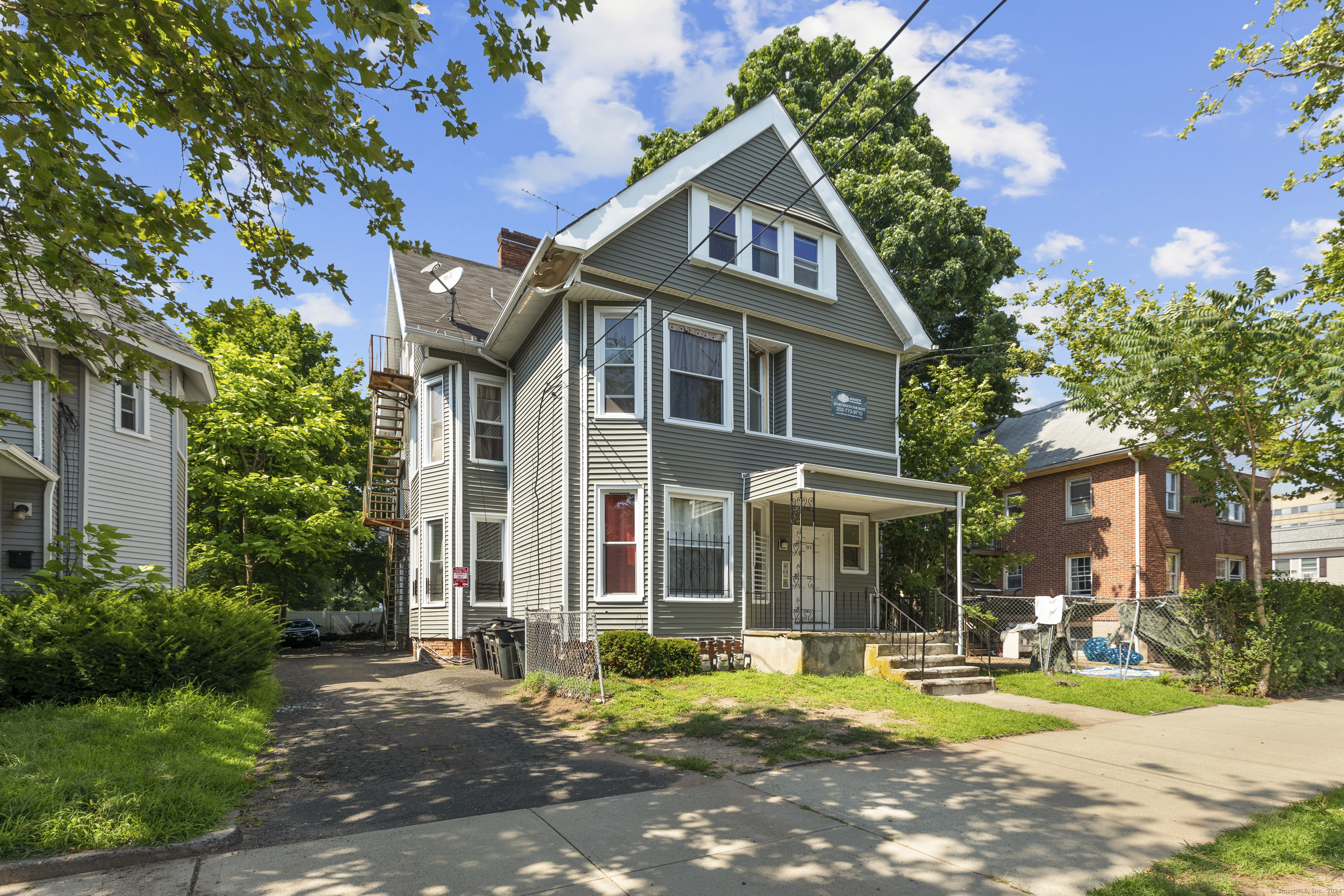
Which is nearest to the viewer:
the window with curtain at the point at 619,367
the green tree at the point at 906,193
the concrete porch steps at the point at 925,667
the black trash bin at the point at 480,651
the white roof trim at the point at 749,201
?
the concrete porch steps at the point at 925,667

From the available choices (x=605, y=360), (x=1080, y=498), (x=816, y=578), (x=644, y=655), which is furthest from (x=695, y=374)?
(x=1080, y=498)

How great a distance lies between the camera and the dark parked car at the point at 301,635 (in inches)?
1156

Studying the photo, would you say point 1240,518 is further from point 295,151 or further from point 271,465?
point 271,465

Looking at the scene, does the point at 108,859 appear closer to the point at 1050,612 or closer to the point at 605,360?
the point at 605,360

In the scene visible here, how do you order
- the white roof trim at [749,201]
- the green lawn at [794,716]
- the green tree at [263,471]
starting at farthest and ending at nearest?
the green tree at [263,471]
the white roof trim at [749,201]
the green lawn at [794,716]

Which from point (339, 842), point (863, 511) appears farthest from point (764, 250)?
point (339, 842)

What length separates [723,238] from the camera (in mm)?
15172

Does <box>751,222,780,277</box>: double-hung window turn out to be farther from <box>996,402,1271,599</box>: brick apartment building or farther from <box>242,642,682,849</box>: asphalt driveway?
<box>996,402,1271,599</box>: brick apartment building

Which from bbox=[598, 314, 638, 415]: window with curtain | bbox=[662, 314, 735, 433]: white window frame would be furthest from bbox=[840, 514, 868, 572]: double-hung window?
bbox=[598, 314, 638, 415]: window with curtain

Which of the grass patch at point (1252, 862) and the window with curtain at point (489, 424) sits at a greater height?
the window with curtain at point (489, 424)

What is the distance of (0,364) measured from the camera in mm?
12625

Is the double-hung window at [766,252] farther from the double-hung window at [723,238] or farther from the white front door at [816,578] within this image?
the white front door at [816,578]

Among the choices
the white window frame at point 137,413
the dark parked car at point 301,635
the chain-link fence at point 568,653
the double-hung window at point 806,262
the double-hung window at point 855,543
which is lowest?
the dark parked car at point 301,635

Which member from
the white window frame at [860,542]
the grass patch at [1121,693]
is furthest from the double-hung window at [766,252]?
the grass patch at [1121,693]
